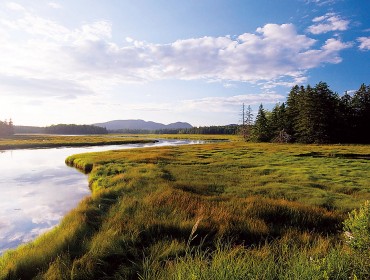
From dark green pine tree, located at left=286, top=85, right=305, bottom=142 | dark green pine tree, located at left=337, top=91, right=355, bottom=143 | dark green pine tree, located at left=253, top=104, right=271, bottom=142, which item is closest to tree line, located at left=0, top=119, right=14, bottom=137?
dark green pine tree, located at left=253, top=104, right=271, bottom=142

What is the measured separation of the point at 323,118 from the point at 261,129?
69.8ft

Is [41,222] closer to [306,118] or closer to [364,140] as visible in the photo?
[306,118]

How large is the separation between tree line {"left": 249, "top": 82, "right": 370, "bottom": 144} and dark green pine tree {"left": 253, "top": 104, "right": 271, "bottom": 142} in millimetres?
326

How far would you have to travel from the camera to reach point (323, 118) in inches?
2987

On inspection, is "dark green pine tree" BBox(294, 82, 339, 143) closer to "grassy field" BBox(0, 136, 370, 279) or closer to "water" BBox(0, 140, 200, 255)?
"grassy field" BBox(0, 136, 370, 279)

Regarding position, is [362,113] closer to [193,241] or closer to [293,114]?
[293,114]

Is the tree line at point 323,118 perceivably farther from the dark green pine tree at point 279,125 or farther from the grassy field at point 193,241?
the grassy field at point 193,241

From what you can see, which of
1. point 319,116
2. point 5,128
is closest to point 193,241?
point 319,116

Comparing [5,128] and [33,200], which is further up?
[5,128]

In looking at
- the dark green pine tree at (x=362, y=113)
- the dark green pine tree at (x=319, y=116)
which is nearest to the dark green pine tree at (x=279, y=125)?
the dark green pine tree at (x=319, y=116)

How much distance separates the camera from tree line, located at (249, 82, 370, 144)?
251 feet

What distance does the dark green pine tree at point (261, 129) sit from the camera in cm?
9144

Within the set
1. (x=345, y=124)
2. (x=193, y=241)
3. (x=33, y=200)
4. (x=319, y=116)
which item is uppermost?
(x=319, y=116)

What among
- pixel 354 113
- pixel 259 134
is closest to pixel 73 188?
pixel 259 134
